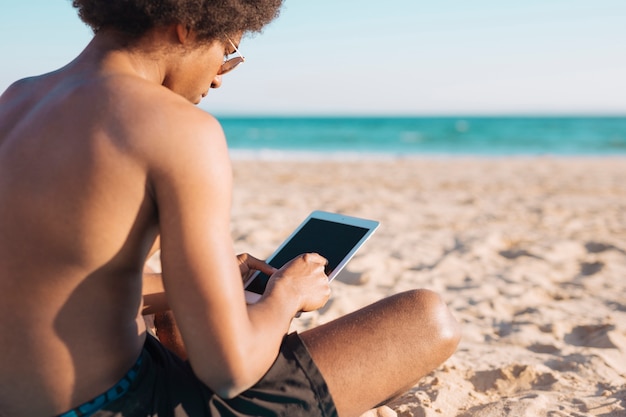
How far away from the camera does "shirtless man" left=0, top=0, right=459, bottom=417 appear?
1200 millimetres

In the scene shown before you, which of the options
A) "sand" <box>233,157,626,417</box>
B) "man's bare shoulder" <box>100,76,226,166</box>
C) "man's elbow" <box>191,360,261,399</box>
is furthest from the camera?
"sand" <box>233,157,626,417</box>

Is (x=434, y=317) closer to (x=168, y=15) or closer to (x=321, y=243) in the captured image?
(x=321, y=243)

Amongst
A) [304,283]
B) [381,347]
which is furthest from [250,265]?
[381,347]

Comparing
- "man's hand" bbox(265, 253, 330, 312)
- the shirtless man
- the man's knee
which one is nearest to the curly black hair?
the shirtless man

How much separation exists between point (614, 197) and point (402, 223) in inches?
137

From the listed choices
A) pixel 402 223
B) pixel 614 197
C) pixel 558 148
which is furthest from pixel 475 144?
pixel 402 223

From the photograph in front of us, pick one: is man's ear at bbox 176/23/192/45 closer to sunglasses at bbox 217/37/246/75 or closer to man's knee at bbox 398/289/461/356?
sunglasses at bbox 217/37/246/75

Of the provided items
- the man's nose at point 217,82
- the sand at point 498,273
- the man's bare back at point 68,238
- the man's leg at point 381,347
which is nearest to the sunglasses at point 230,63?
the man's nose at point 217,82

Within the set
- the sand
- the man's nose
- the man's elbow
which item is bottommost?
the sand

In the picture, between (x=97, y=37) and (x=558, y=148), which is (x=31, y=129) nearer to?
(x=97, y=37)

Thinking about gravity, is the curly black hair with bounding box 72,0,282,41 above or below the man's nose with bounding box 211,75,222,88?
above

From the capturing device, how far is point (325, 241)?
1971mm

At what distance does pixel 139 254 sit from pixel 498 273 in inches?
133

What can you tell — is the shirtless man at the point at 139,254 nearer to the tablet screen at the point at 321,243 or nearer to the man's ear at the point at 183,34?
the man's ear at the point at 183,34
